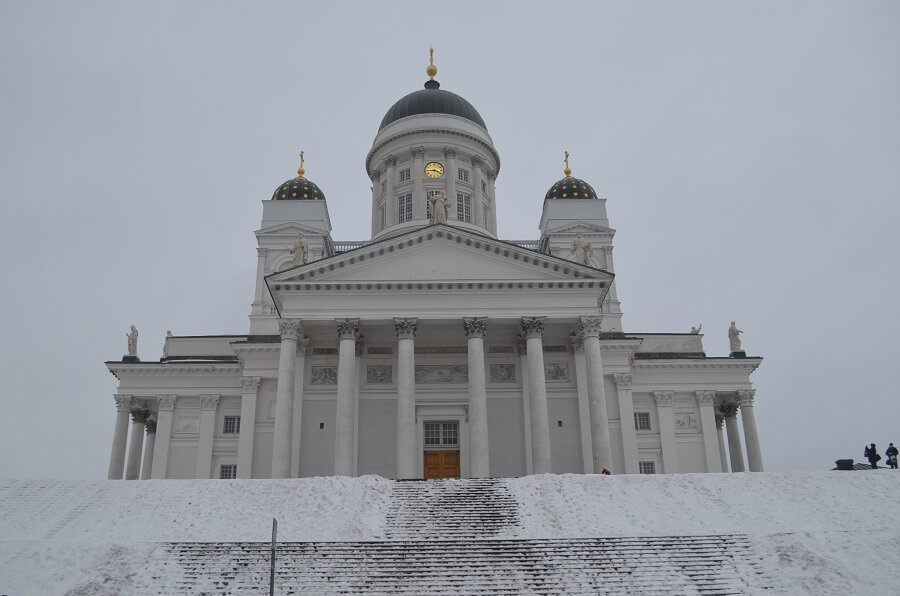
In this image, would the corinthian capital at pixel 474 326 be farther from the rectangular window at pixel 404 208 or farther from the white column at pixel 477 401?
the rectangular window at pixel 404 208

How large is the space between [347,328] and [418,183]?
1704 centimetres

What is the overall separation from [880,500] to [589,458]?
1206 centimetres

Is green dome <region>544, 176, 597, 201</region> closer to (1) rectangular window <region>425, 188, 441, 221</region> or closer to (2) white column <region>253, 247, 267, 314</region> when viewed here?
(1) rectangular window <region>425, 188, 441, 221</region>

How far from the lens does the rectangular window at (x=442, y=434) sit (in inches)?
1271

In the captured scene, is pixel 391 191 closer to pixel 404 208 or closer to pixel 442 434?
pixel 404 208

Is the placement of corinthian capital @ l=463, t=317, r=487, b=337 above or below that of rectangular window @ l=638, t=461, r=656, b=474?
above

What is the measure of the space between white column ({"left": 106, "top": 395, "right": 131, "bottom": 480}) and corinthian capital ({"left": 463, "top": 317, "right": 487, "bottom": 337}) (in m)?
20.8

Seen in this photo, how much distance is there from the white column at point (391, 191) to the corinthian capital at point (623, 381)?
15.8 metres

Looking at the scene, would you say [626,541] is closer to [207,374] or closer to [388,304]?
[388,304]

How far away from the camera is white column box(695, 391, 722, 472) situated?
38.8 m

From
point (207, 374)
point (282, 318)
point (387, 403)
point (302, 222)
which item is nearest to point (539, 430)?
point (387, 403)

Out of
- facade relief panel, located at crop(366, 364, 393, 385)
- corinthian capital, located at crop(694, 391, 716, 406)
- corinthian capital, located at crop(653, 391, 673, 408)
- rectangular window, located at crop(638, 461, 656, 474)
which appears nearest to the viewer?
facade relief panel, located at crop(366, 364, 393, 385)

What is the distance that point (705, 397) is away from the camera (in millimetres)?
40406

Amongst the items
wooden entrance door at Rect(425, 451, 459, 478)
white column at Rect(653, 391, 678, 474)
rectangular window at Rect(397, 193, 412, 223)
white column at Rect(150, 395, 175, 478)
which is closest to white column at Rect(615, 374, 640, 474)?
white column at Rect(653, 391, 678, 474)
